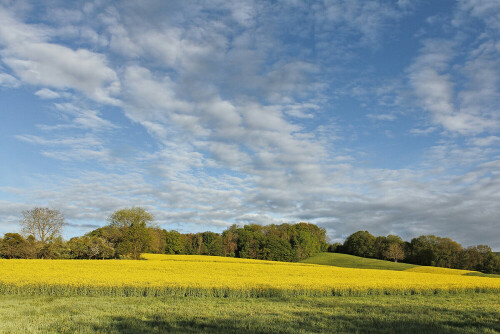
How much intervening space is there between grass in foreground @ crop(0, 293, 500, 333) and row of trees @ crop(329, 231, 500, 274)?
8615 centimetres

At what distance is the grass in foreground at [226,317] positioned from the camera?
11.5 metres

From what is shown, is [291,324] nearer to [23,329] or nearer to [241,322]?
[241,322]

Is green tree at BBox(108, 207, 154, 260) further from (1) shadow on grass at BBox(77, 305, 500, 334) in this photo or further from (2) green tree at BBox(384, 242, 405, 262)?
(2) green tree at BBox(384, 242, 405, 262)

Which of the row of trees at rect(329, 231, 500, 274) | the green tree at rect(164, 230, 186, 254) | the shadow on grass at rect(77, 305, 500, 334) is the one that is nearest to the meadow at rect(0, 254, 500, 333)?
the shadow on grass at rect(77, 305, 500, 334)

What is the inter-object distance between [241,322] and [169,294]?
9.64m

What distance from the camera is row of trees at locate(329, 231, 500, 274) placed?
87188 mm

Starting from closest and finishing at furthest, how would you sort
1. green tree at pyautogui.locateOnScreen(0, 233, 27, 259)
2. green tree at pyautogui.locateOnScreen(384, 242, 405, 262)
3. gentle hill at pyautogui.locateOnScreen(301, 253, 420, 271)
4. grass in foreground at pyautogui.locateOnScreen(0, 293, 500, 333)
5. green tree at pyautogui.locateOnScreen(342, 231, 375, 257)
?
grass in foreground at pyautogui.locateOnScreen(0, 293, 500, 333), green tree at pyautogui.locateOnScreen(0, 233, 27, 259), gentle hill at pyautogui.locateOnScreen(301, 253, 420, 271), green tree at pyautogui.locateOnScreen(384, 242, 405, 262), green tree at pyautogui.locateOnScreen(342, 231, 375, 257)

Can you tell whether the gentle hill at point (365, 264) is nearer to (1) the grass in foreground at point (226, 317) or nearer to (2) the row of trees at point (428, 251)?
(2) the row of trees at point (428, 251)

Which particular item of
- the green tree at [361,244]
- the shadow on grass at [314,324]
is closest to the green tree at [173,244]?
the green tree at [361,244]

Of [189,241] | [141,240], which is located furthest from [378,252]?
[141,240]

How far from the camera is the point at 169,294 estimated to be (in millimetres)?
20406

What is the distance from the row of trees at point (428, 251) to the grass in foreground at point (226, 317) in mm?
86151

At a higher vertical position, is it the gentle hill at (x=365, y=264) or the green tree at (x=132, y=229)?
the green tree at (x=132, y=229)

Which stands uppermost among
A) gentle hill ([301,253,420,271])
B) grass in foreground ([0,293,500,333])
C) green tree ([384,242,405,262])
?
grass in foreground ([0,293,500,333])
